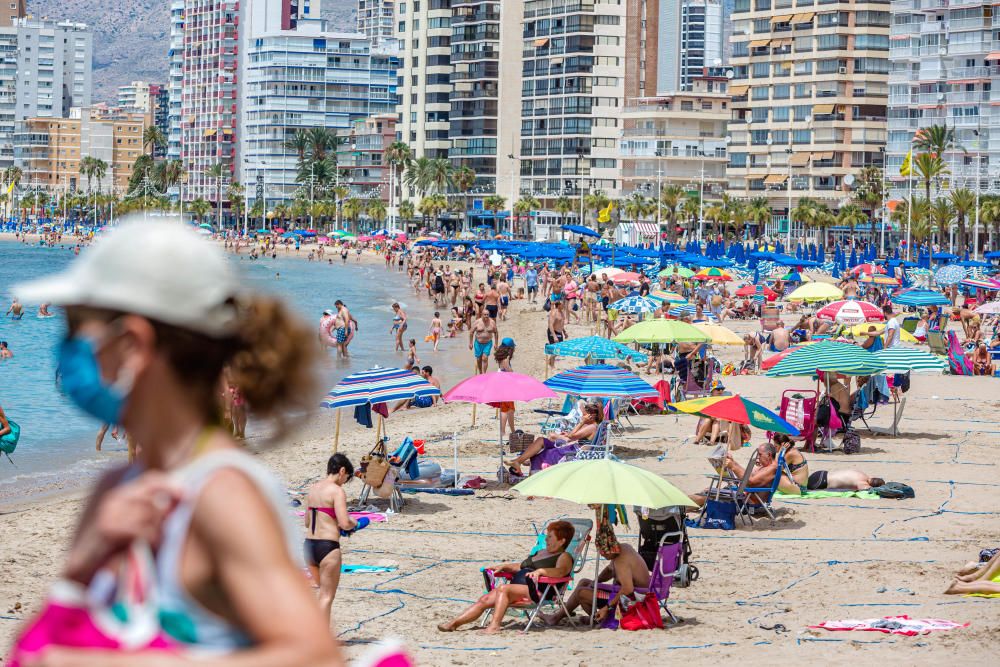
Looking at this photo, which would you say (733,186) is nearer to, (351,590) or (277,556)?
(351,590)

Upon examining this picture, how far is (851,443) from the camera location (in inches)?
665

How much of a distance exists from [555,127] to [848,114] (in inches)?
953

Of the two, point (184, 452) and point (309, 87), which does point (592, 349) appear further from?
point (309, 87)

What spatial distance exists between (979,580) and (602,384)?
5990 mm

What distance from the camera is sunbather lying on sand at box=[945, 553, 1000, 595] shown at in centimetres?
997

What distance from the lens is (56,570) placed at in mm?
11961

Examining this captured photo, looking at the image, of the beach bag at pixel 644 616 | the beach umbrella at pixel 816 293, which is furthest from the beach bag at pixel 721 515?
the beach umbrella at pixel 816 293

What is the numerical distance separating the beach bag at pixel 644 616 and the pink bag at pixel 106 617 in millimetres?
8351

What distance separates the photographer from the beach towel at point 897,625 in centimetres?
893

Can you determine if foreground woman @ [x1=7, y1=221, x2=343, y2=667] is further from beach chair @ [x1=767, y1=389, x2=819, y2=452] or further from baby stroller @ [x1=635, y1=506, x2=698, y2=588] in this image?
beach chair @ [x1=767, y1=389, x2=819, y2=452]

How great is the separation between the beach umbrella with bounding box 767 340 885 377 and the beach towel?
24.1 ft

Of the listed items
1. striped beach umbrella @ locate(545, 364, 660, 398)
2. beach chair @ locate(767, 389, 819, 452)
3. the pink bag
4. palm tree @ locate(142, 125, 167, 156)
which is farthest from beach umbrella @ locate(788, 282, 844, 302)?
palm tree @ locate(142, 125, 167, 156)

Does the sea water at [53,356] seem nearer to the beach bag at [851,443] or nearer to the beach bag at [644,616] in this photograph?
the beach bag at [644,616]

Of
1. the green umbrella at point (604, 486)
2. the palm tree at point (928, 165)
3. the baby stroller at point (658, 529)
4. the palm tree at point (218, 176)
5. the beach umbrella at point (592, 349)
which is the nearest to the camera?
the green umbrella at point (604, 486)
